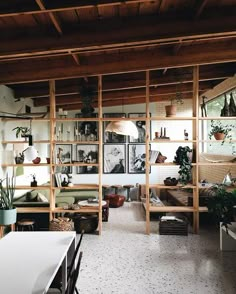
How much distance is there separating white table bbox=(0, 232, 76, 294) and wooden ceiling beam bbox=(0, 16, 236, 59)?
2335mm

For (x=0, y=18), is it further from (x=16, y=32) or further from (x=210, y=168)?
(x=210, y=168)

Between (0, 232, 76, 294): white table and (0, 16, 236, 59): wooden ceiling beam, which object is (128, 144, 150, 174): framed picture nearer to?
(0, 16, 236, 59): wooden ceiling beam

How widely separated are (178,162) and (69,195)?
326 cm

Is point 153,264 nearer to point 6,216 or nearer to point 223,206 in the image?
point 223,206

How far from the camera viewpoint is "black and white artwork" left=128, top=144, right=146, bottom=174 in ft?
31.0

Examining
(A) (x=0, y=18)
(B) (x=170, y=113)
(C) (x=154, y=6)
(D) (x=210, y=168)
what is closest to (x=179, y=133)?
(D) (x=210, y=168)

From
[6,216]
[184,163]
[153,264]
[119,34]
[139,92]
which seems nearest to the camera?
[119,34]

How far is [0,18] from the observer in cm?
339

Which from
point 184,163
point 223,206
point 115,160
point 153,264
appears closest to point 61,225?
point 153,264

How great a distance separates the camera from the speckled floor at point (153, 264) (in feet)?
11.5

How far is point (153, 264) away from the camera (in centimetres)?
423

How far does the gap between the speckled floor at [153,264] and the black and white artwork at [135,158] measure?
347 cm

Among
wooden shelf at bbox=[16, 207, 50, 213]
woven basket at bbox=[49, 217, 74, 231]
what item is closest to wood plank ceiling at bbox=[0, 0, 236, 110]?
wooden shelf at bbox=[16, 207, 50, 213]

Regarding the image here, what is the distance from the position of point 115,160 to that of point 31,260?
7.19m
